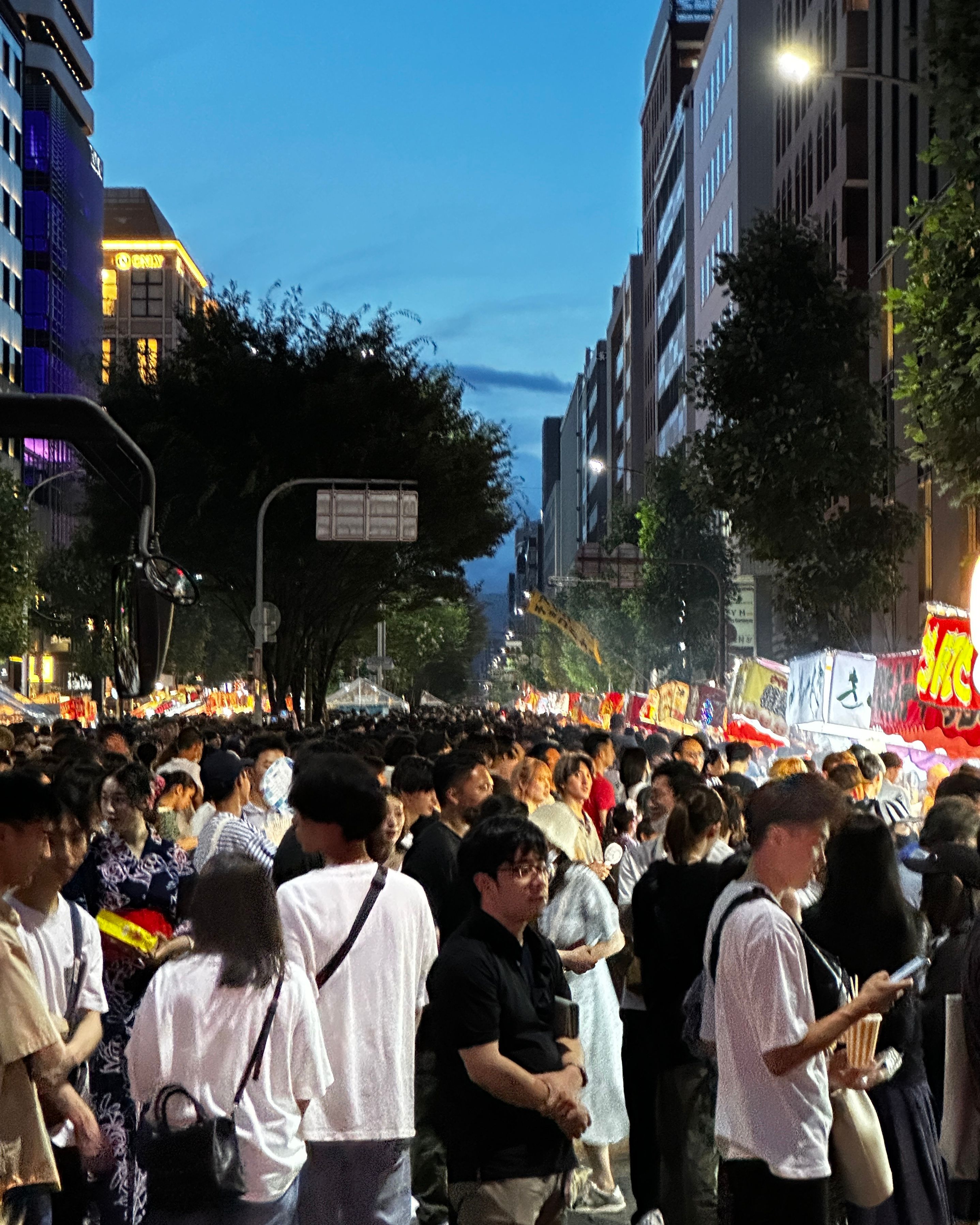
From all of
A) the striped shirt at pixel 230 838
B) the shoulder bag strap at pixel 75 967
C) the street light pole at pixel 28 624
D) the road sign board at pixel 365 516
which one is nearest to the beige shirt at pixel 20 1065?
the shoulder bag strap at pixel 75 967

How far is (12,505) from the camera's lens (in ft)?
161

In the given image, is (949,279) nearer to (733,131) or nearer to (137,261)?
(733,131)

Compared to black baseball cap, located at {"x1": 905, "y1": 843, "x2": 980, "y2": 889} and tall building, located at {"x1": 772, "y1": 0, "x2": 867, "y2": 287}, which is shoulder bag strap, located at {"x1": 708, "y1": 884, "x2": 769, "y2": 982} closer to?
black baseball cap, located at {"x1": 905, "y1": 843, "x2": 980, "y2": 889}

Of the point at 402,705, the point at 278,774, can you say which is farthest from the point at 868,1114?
the point at 402,705

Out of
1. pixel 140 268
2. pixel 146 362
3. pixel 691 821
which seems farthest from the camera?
pixel 140 268

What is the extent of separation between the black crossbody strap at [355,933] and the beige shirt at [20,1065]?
74 centimetres

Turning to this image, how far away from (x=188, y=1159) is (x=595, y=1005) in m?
3.77

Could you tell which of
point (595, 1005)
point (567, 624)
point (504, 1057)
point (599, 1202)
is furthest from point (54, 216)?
point (504, 1057)

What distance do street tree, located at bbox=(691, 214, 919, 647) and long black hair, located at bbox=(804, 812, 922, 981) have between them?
28104 mm

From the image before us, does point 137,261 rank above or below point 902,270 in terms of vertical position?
above

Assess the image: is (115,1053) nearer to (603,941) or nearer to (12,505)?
(603,941)

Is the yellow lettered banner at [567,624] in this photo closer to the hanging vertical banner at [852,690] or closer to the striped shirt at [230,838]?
the hanging vertical banner at [852,690]

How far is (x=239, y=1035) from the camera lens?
4.16m

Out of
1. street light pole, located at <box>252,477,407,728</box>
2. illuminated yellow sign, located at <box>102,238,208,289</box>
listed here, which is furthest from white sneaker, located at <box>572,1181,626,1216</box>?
illuminated yellow sign, located at <box>102,238,208,289</box>
